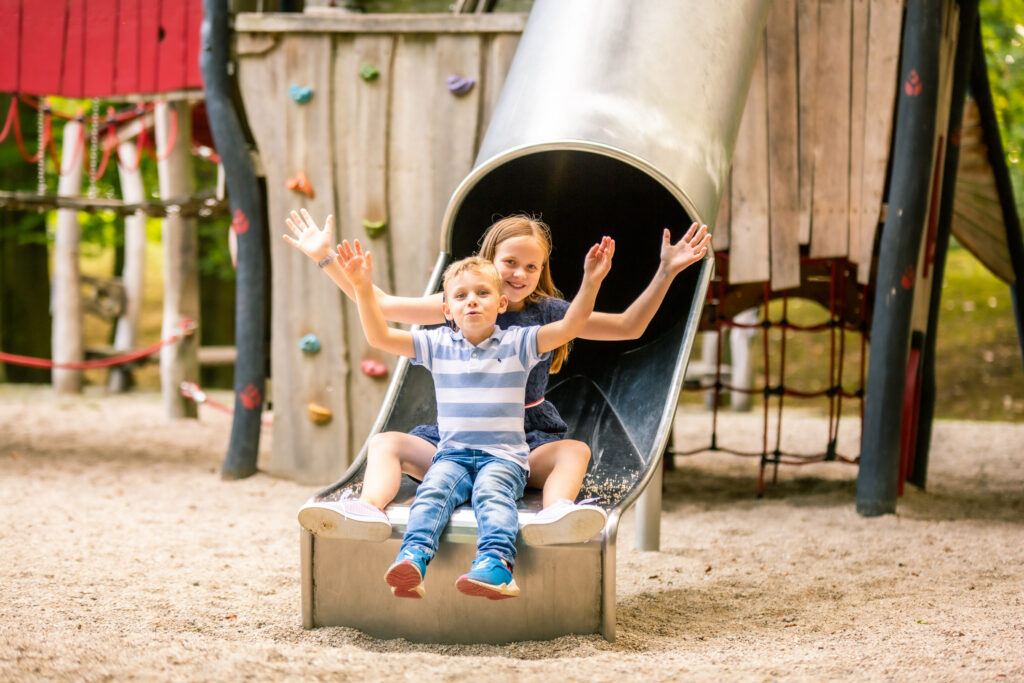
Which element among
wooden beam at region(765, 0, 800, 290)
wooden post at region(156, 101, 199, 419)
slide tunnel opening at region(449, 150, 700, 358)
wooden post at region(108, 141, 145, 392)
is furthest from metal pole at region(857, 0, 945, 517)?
wooden post at region(108, 141, 145, 392)

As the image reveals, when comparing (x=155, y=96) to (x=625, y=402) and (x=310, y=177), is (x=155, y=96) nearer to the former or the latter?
(x=310, y=177)

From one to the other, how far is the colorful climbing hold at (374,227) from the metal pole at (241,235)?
64 centimetres

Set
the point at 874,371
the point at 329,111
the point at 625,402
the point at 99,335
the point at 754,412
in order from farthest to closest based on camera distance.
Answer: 1. the point at 99,335
2. the point at 754,412
3. the point at 329,111
4. the point at 874,371
5. the point at 625,402

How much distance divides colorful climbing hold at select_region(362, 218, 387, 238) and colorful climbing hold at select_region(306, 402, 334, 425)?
931 millimetres

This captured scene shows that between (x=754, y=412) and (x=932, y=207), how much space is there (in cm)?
575

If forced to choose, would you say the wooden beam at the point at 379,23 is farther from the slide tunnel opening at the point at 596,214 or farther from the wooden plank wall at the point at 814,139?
the wooden plank wall at the point at 814,139

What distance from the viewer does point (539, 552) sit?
2750 millimetres

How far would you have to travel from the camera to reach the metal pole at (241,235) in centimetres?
541

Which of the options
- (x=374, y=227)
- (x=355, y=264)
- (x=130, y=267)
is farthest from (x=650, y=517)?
(x=130, y=267)

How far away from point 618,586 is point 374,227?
2.45m

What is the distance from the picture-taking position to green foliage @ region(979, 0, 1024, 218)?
8.06 meters

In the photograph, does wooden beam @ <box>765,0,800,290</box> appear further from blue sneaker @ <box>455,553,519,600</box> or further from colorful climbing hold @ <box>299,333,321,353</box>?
blue sneaker @ <box>455,553,519,600</box>

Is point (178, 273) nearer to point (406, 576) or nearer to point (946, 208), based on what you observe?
point (946, 208)

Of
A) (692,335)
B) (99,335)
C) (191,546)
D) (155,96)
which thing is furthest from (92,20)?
(99,335)
